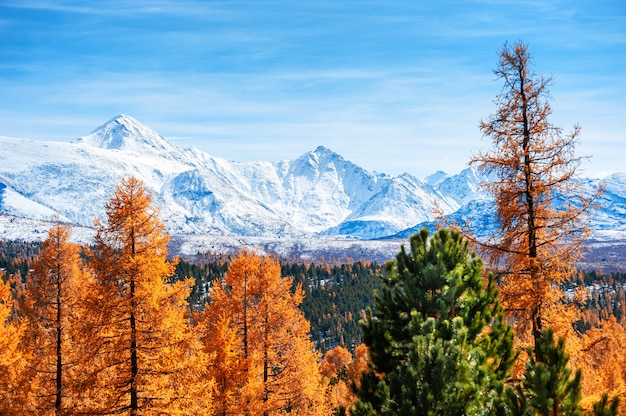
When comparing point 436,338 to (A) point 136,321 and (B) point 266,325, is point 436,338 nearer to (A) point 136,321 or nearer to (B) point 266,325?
(A) point 136,321

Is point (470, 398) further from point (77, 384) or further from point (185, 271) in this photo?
point (185, 271)

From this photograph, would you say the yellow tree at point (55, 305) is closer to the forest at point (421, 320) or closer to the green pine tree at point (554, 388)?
the forest at point (421, 320)

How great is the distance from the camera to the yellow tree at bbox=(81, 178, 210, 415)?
55.8 feet

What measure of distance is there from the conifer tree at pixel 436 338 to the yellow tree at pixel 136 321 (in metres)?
6.72

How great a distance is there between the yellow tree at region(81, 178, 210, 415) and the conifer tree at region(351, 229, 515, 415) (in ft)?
22.0

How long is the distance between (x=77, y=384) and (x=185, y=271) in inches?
6579

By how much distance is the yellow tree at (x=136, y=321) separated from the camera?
17.0 m

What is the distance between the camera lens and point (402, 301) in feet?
44.5

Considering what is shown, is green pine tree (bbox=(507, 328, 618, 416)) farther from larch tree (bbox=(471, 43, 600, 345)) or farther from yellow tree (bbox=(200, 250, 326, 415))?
yellow tree (bbox=(200, 250, 326, 415))

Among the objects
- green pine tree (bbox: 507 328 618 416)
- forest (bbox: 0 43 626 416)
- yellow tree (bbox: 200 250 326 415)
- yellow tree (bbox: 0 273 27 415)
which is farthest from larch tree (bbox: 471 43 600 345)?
yellow tree (bbox: 0 273 27 415)

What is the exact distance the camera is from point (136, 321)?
1717 centimetres

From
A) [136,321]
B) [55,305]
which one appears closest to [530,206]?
[136,321]

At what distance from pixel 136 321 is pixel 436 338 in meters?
10.2

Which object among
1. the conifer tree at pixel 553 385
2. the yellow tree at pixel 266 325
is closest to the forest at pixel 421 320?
the conifer tree at pixel 553 385
